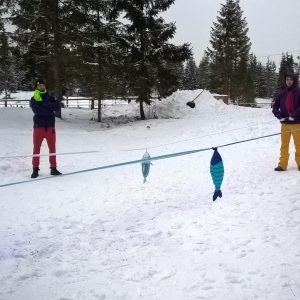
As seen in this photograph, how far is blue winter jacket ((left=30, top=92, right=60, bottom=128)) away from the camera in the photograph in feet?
22.7

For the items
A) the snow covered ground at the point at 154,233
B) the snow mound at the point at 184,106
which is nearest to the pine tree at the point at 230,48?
the snow mound at the point at 184,106

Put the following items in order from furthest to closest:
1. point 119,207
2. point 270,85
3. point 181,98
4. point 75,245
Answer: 1. point 270,85
2. point 181,98
3. point 119,207
4. point 75,245

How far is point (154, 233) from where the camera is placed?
415 centimetres

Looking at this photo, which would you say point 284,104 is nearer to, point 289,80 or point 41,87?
point 289,80

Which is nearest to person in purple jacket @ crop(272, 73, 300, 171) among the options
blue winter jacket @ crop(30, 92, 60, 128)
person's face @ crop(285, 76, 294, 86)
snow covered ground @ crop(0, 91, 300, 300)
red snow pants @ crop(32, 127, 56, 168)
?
person's face @ crop(285, 76, 294, 86)

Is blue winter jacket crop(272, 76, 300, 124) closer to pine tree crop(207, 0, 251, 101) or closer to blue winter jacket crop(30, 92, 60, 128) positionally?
blue winter jacket crop(30, 92, 60, 128)

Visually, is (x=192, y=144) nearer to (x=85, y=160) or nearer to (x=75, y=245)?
(x=85, y=160)

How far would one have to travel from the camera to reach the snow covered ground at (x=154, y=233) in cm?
303

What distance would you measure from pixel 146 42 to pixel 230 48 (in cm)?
1771

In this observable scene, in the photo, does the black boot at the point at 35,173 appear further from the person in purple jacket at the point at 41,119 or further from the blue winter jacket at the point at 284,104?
the blue winter jacket at the point at 284,104

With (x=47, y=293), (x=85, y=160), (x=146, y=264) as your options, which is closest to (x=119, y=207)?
(x=146, y=264)

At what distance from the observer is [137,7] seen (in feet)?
59.6

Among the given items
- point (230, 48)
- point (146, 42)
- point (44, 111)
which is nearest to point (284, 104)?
point (44, 111)

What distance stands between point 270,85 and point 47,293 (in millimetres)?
92952
